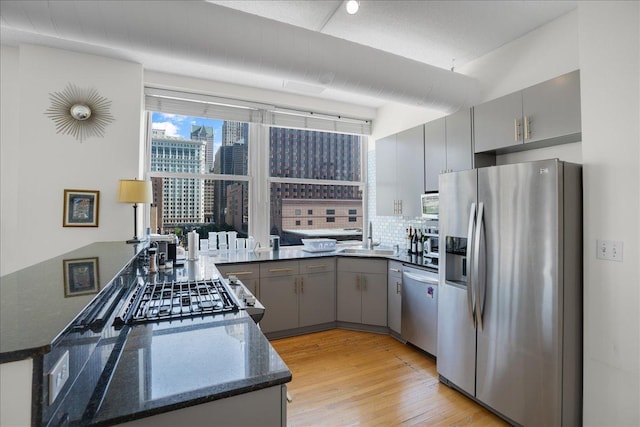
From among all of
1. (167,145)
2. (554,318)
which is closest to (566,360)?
(554,318)

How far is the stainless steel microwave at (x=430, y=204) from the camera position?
10.6 feet

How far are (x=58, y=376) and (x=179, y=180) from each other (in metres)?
3.38

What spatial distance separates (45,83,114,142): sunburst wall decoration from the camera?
3.03 m

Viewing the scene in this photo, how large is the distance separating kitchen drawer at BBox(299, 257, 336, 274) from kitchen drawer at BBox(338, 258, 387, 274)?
0.10m

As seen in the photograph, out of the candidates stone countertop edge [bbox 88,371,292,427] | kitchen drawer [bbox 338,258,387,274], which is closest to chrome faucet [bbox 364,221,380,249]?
kitchen drawer [bbox 338,258,387,274]

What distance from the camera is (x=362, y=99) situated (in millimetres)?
4391

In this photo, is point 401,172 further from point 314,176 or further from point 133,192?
point 133,192

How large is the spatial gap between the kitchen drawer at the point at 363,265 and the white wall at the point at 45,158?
237cm

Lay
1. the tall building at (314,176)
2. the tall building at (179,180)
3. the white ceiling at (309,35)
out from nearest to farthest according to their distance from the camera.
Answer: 1. the white ceiling at (309,35)
2. the tall building at (179,180)
3. the tall building at (314,176)

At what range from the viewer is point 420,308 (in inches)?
121

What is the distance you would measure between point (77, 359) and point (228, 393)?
1.40ft

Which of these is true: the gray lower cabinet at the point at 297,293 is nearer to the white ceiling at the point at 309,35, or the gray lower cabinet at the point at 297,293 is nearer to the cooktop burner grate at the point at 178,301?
the cooktop burner grate at the point at 178,301

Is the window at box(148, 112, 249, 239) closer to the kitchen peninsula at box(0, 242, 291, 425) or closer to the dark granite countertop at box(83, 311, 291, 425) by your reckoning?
the kitchen peninsula at box(0, 242, 291, 425)

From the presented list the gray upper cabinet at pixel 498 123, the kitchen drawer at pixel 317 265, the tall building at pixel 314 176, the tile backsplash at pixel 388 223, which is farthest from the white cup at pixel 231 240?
the gray upper cabinet at pixel 498 123
